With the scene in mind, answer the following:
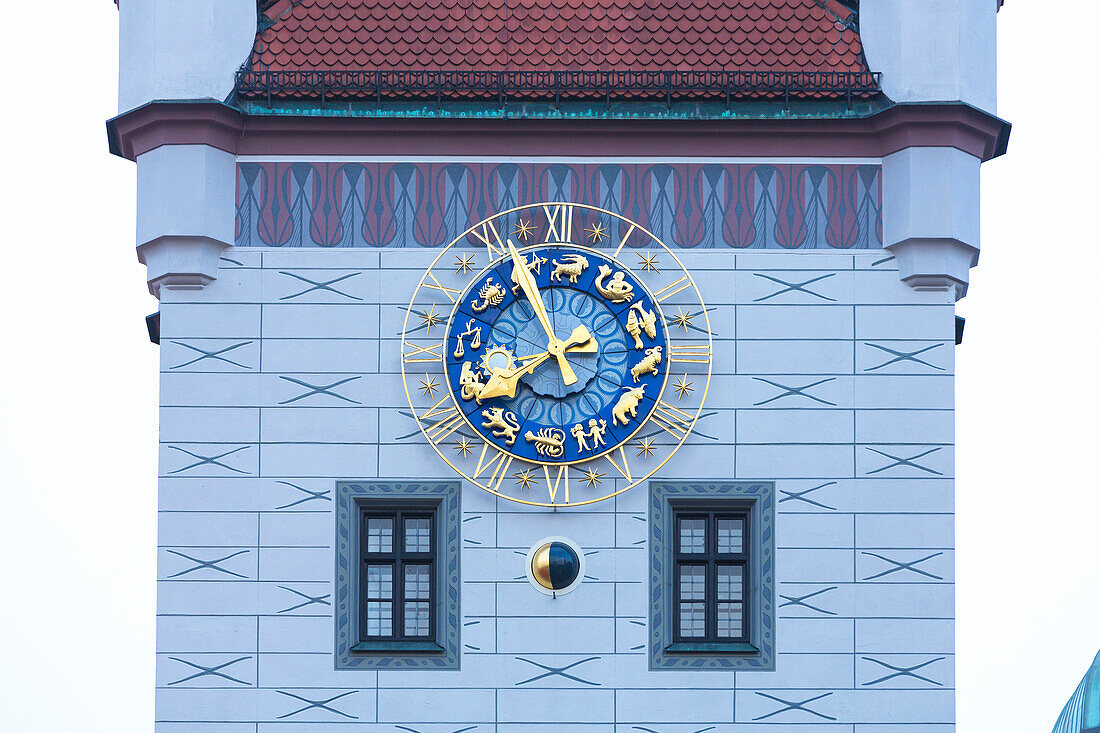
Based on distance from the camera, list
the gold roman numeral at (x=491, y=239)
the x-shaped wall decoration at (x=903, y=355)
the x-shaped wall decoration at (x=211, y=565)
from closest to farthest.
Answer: the x-shaped wall decoration at (x=211, y=565), the x-shaped wall decoration at (x=903, y=355), the gold roman numeral at (x=491, y=239)

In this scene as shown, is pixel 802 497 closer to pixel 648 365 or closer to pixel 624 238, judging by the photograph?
pixel 648 365

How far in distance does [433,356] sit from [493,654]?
338cm

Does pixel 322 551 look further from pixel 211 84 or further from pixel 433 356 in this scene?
pixel 211 84

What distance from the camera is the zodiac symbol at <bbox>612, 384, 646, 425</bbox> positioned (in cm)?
3120

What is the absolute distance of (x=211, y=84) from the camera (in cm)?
3209

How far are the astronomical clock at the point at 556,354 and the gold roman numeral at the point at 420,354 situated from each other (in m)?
0.01

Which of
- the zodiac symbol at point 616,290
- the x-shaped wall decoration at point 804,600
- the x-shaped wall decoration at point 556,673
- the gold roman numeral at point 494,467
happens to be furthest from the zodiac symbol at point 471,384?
the x-shaped wall decoration at point 804,600

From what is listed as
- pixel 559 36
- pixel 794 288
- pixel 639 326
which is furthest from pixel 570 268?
pixel 559 36

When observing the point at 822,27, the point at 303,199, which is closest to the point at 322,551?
the point at 303,199

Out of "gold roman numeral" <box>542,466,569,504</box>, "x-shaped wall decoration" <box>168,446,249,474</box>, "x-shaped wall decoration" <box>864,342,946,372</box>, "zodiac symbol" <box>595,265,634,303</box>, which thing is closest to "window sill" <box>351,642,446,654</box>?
"gold roman numeral" <box>542,466,569,504</box>

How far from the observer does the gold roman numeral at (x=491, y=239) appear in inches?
1251

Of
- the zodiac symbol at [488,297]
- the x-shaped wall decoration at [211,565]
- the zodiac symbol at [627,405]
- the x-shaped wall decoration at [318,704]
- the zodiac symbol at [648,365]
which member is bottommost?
the x-shaped wall decoration at [318,704]

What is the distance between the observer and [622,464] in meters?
31.2

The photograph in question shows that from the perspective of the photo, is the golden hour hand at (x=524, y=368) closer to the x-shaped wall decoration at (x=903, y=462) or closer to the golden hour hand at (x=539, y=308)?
the golden hour hand at (x=539, y=308)
